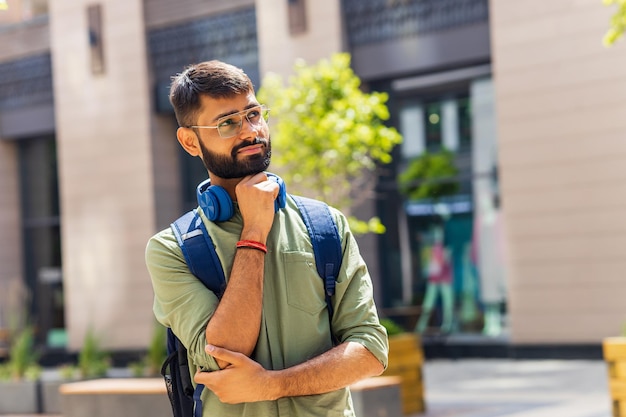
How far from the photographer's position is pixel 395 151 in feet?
61.5

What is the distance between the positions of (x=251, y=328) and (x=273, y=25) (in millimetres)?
17199

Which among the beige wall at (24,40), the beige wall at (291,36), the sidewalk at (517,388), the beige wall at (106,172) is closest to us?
the sidewalk at (517,388)

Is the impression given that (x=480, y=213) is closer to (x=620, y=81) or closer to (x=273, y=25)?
(x=620, y=81)

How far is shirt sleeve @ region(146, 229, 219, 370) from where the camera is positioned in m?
2.70

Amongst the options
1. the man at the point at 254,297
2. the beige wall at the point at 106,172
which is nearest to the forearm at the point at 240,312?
the man at the point at 254,297

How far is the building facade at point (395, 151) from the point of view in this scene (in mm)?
15805

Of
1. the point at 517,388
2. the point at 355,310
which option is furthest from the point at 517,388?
the point at 355,310

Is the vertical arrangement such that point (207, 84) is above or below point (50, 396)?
above

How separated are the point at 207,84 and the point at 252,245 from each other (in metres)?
0.43

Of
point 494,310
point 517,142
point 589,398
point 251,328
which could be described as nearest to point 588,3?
point 517,142

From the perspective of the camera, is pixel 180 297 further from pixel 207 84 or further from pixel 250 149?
pixel 207 84

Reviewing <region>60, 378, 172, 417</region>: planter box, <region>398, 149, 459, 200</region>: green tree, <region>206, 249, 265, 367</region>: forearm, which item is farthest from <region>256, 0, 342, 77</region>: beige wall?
<region>206, 249, 265, 367</region>: forearm

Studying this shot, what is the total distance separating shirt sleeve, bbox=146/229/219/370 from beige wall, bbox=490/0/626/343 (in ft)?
43.3

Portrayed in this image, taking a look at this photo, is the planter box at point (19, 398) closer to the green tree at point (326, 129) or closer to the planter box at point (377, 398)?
the green tree at point (326, 129)
